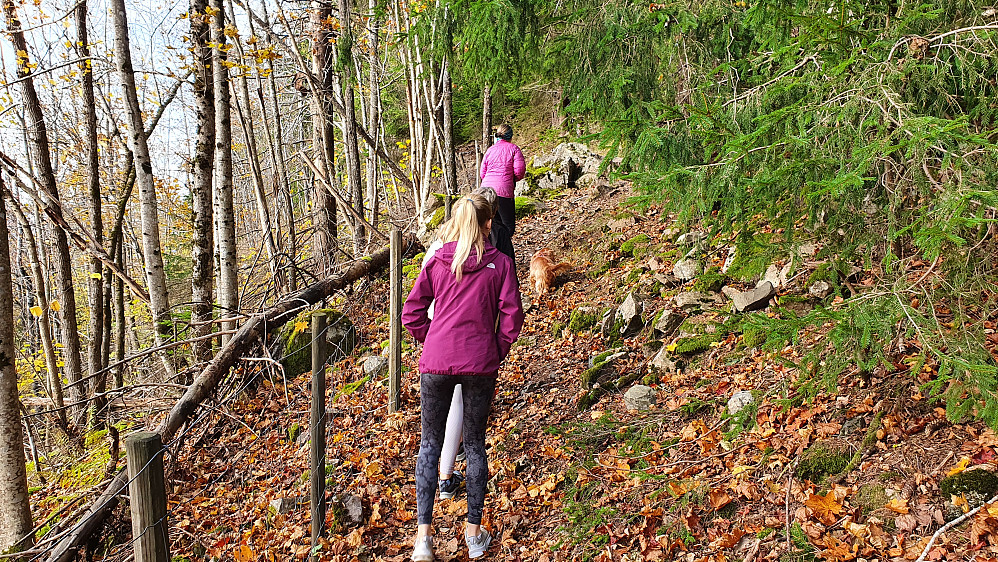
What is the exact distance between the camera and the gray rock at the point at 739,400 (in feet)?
13.7

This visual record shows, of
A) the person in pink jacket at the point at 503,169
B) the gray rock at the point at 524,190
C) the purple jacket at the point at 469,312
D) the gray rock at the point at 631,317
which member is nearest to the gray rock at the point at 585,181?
the gray rock at the point at 524,190

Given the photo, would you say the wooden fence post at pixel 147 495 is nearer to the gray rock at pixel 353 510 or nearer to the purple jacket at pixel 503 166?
the gray rock at pixel 353 510

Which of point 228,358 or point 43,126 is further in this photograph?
point 43,126

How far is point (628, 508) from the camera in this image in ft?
12.4

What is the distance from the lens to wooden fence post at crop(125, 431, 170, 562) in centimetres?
227

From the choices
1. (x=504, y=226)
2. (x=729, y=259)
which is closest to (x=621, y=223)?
(x=504, y=226)

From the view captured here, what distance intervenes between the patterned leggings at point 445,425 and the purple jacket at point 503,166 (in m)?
4.20

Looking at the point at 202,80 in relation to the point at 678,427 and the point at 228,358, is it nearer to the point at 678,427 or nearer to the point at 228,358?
the point at 228,358

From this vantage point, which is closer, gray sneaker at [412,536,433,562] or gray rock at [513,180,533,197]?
gray sneaker at [412,536,433,562]

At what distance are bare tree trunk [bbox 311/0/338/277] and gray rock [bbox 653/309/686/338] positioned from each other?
5.26 metres

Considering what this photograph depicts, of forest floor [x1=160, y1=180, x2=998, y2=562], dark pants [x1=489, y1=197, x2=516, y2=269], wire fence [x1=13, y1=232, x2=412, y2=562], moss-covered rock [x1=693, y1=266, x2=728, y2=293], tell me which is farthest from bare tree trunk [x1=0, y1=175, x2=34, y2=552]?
moss-covered rock [x1=693, y1=266, x2=728, y2=293]

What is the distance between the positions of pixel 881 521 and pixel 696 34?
3594 mm

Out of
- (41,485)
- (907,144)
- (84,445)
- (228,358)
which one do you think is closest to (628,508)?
(907,144)

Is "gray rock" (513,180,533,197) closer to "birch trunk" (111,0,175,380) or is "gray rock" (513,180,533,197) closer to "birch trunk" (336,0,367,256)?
"birch trunk" (336,0,367,256)
